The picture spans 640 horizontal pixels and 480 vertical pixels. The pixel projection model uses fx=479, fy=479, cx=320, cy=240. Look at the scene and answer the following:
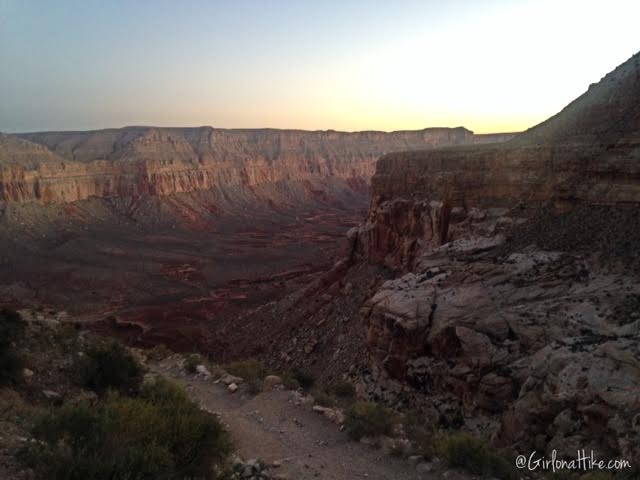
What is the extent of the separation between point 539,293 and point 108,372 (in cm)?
1082

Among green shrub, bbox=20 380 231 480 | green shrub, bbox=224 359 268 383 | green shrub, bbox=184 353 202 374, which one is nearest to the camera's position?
green shrub, bbox=20 380 231 480

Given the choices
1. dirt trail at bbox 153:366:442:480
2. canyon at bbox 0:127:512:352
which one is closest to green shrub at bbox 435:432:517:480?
dirt trail at bbox 153:366:442:480

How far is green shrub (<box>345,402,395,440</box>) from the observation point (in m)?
9.38

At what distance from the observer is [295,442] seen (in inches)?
375

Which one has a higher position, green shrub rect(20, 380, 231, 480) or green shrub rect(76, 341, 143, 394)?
green shrub rect(20, 380, 231, 480)

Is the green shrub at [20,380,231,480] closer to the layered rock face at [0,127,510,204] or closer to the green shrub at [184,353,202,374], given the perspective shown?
the green shrub at [184,353,202,374]

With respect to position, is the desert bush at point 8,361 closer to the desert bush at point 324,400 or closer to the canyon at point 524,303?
the desert bush at point 324,400

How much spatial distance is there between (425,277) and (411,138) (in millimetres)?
106439

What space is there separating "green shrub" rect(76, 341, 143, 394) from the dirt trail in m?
1.93

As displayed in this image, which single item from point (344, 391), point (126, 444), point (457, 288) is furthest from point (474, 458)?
point (457, 288)

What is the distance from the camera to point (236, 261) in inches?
1971

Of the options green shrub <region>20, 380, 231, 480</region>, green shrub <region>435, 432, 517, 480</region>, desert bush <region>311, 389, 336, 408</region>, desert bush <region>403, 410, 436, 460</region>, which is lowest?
desert bush <region>311, 389, 336, 408</region>

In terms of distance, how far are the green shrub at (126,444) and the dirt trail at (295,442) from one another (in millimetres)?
1567

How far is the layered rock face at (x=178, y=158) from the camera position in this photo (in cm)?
6272
